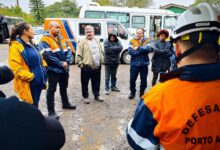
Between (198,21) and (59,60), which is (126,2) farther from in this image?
(198,21)

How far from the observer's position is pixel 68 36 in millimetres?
10703

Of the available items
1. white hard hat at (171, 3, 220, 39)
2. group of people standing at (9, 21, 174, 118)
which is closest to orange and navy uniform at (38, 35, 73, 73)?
group of people standing at (9, 21, 174, 118)

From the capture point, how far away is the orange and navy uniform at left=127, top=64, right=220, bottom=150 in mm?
1372

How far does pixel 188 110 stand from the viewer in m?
1.37

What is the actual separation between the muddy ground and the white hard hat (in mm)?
2749

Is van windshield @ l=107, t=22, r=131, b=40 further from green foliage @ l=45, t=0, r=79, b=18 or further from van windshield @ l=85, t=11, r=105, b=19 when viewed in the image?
green foliage @ l=45, t=0, r=79, b=18

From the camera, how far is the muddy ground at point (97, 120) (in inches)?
154

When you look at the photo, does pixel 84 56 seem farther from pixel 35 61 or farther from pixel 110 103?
pixel 35 61

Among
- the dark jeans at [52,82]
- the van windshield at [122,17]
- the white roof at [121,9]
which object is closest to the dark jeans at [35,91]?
the dark jeans at [52,82]

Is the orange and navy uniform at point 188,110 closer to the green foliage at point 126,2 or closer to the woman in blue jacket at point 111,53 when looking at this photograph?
the woman in blue jacket at point 111,53

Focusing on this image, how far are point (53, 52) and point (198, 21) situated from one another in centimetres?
340

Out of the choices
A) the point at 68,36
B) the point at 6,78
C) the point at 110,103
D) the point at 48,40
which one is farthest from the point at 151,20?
the point at 6,78

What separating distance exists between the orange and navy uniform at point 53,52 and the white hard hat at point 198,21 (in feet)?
10.6

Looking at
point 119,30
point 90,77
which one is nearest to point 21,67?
point 90,77
